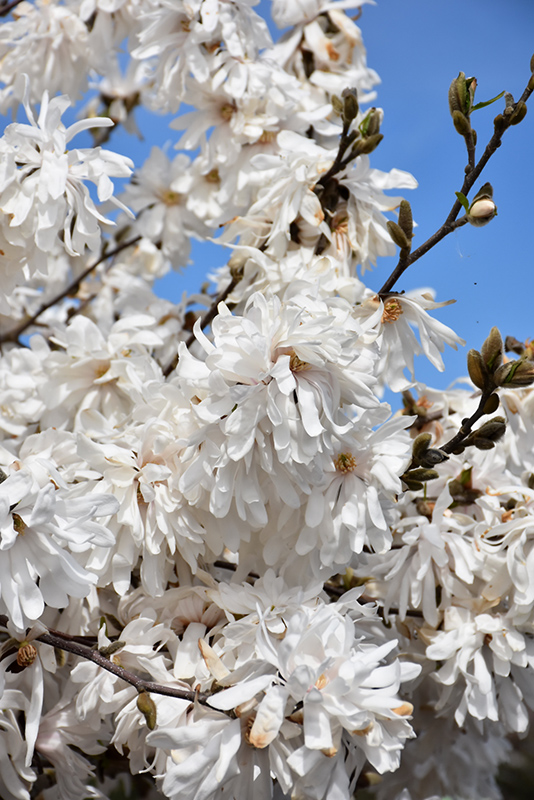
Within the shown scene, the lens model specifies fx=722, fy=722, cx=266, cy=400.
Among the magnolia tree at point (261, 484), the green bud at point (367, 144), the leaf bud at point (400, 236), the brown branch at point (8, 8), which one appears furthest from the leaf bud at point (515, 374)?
the brown branch at point (8, 8)

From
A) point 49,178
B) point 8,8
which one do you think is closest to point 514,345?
point 49,178

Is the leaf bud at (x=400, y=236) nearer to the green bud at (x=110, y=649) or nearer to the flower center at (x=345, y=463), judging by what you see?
the flower center at (x=345, y=463)

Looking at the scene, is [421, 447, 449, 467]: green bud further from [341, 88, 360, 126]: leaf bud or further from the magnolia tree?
[341, 88, 360, 126]: leaf bud

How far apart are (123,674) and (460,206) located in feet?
1.24

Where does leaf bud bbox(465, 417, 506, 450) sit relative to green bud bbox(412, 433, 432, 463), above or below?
above

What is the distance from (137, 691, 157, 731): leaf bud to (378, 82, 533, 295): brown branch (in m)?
0.33

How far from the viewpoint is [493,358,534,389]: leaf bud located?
485 millimetres

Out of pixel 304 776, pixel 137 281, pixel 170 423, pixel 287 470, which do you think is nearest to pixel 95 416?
pixel 170 423

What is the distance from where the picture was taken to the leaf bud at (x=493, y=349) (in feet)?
1.62

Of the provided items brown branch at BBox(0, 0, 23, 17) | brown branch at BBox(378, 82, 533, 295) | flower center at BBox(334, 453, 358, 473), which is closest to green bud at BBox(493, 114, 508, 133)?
brown branch at BBox(378, 82, 533, 295)

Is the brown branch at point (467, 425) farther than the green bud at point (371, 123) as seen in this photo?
No

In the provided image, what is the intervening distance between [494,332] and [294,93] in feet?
1.21

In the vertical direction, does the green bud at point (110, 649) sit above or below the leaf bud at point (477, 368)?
below

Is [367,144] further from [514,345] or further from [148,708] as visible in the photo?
[148,708]
